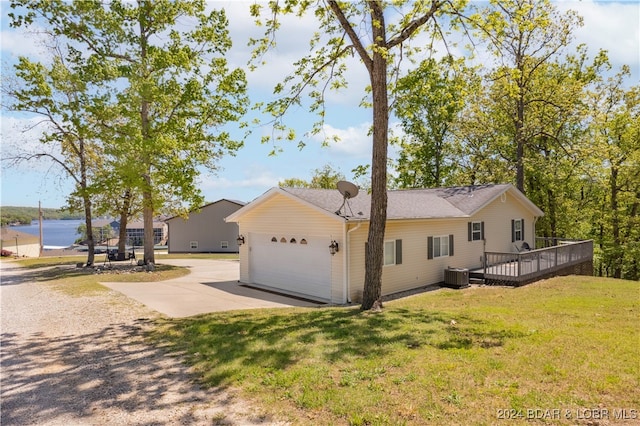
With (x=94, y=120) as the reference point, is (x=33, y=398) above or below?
below

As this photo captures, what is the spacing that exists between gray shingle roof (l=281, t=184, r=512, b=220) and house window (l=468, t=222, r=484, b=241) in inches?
36.5

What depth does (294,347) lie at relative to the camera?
279 inches

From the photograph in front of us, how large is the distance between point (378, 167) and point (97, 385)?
293 inches

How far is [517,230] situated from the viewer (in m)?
21.6

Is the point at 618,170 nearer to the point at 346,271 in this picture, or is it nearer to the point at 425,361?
the point at 346,271

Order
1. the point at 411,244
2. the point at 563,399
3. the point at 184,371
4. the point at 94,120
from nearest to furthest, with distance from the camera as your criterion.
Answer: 1. the point at 563,399
2. the point at 184,371
3. the point at 411,244
4. the point at 94,120

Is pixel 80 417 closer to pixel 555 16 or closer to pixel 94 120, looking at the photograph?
pixel 94 120

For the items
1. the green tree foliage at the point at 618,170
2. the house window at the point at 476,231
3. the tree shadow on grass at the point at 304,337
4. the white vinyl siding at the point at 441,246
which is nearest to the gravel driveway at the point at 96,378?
the tree shadow on grass at the point at 304,337

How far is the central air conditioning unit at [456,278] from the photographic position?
1612 centimetres

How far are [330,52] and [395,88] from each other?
2163 millimetres

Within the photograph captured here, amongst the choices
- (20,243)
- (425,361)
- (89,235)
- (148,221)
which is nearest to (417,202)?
(425,361)

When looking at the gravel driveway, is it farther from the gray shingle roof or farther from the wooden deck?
the wooden deck

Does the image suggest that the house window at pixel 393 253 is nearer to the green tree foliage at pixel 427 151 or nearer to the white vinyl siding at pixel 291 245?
the white vinyl siding at pixel 291 245

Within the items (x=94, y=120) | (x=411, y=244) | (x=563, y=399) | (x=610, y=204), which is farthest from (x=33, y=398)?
(x=610, y=204)
